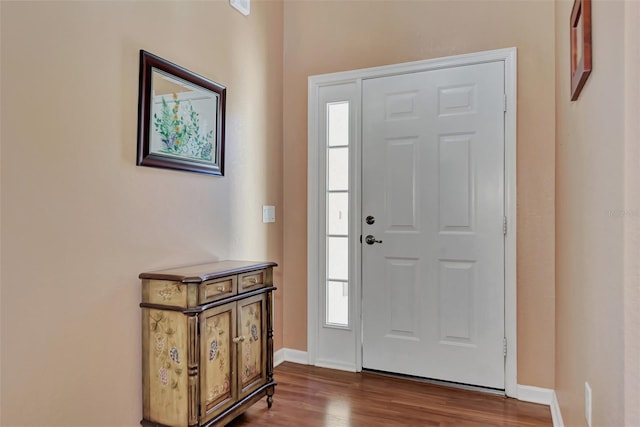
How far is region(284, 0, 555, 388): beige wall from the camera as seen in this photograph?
2.47 m

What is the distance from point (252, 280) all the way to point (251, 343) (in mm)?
340

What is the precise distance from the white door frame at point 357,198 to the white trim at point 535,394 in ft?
0.15

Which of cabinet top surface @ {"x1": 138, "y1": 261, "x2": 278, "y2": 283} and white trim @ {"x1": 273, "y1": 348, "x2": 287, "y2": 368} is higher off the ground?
cabinet top surface @ {"x1": 138, "y1": 261, "x2": 278, "y2": 283}

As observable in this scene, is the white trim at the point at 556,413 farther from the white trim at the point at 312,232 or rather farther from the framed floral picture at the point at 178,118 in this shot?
the framed floral picture at the point at 178,118

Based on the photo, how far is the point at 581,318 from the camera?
1526mm

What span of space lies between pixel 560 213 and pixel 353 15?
192 centimetres

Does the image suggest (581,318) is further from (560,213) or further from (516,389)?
(516,389)

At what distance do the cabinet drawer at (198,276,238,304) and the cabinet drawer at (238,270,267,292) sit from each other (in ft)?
0.18

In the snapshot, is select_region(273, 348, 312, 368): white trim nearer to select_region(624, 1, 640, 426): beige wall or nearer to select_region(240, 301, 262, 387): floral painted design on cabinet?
select_region(240, 301, 262, 387): floral painted design on cabinet

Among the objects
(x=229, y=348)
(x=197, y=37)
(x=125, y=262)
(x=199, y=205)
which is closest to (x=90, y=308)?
(x=125, y=262)

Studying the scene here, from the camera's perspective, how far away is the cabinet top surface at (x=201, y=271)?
1.82m

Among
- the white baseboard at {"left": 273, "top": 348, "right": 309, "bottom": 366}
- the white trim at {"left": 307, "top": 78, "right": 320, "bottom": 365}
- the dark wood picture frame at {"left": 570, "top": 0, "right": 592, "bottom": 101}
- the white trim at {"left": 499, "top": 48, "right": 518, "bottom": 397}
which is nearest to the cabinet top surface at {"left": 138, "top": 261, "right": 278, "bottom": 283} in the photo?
the white trim at {"left": 307, "top": 78, "right": 320, "bottom": 365}

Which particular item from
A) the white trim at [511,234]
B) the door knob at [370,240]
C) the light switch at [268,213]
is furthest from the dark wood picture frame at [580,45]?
the light switch at [268,213]

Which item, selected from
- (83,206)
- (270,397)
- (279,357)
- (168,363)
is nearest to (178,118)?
(83,206)
